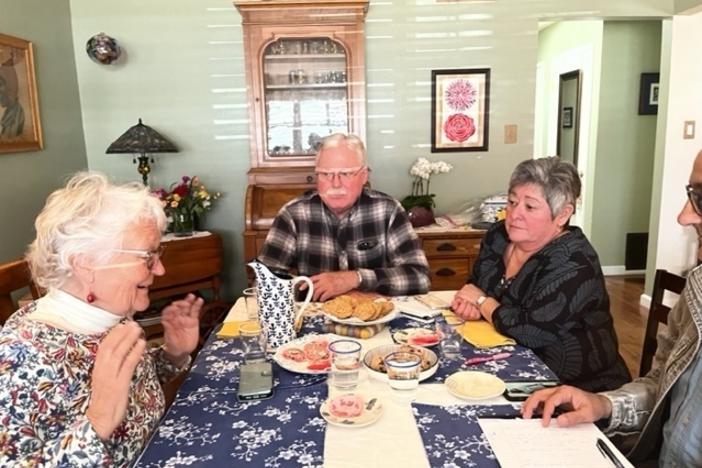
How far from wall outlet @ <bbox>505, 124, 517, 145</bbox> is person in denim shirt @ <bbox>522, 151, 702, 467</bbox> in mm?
2467

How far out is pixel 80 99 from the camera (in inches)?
136

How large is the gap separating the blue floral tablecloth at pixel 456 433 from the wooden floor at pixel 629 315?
7.11 feet

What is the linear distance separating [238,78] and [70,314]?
273 cm

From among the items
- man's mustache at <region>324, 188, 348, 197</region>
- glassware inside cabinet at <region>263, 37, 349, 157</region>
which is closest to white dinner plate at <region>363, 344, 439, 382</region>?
man's mustache at <region>324, 188, 348, 197</region>

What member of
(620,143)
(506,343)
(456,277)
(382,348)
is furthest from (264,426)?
(620,143)

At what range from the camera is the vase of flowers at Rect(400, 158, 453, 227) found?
3.36 metres

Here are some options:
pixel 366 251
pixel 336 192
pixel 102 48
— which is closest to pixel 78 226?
pixel 336 192

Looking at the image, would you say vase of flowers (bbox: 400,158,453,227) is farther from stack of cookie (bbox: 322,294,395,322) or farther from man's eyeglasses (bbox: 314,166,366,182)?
stack of cookie (bbox: 322,294,395,322)

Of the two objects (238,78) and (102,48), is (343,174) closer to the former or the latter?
(238,78)

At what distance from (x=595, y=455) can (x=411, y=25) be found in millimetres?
3090

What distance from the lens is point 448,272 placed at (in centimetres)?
329

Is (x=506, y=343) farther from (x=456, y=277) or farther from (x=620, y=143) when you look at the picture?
(x=620, y=143)

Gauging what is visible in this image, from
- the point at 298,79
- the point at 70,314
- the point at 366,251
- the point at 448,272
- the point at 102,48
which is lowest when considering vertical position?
the point at 448,272

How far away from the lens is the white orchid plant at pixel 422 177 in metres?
3.46
